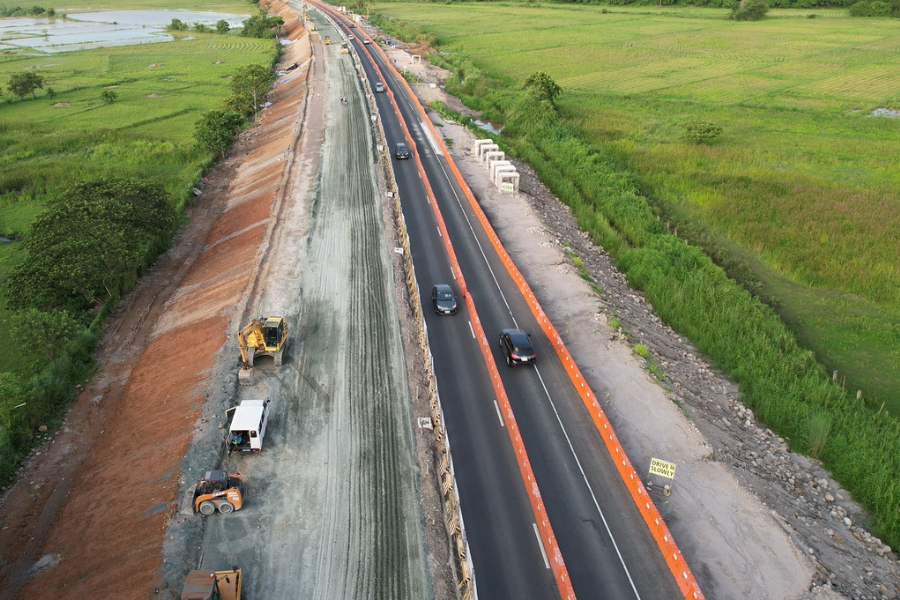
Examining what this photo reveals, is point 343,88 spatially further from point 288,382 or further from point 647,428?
point 647,428

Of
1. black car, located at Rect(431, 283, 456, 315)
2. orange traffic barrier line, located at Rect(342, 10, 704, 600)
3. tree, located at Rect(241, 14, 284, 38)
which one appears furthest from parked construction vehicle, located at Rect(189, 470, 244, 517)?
tree, located at Rect(241, 14, 284, 38)

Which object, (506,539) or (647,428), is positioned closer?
(506,539)

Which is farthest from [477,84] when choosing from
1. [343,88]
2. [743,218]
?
[743,218]

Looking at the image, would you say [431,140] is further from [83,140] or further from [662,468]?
[662,468]

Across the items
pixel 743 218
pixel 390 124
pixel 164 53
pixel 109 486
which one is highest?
pixel 164 53

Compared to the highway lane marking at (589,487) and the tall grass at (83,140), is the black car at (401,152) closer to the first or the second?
the tall grass at (83,140)

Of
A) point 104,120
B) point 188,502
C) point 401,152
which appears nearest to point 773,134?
point 401,152

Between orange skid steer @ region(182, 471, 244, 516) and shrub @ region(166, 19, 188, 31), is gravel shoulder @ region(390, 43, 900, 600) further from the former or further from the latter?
shrub @ region(166, 19, 188, 31)
